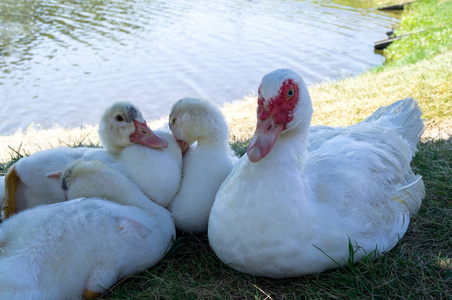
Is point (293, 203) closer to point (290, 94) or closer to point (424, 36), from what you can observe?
point (290, 94)

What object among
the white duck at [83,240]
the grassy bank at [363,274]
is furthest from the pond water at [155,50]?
the grassy bank at [363,274]

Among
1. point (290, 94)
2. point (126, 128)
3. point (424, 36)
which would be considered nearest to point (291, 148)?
point (290, 94)

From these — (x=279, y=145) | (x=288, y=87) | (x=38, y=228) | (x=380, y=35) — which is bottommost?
(x=380, y=35)

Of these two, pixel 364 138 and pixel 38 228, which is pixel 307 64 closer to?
pixel 364 138

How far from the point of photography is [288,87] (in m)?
2.58

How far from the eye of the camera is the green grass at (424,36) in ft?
38.9

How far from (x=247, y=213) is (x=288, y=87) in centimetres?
80

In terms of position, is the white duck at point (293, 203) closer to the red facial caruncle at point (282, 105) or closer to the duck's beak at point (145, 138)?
the red facial caruncle at point (282, 105)

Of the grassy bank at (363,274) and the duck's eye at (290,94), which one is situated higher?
the duck's eye at (290,94)

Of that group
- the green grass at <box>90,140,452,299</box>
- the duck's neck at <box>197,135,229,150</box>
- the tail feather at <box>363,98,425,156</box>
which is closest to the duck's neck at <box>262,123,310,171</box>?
the green grass at <box>90,140,452,299</box>

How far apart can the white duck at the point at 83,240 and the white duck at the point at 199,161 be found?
0.82 ft

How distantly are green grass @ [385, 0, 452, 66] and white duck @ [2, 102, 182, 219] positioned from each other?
966cm

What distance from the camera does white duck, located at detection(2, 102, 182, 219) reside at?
3480mm

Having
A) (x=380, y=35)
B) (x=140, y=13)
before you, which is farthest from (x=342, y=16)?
(x=140, y=13)
